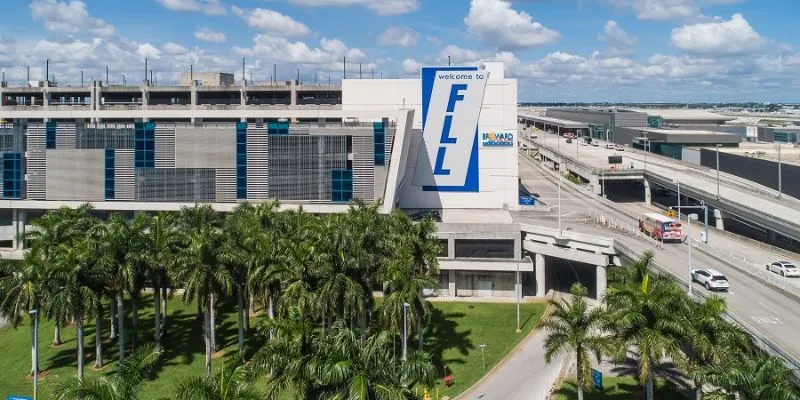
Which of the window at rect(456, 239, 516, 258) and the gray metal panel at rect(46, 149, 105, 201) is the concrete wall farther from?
the gray metal panel at rect(46, 149, 105, 201)

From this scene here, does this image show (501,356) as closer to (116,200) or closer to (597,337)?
(597,337)

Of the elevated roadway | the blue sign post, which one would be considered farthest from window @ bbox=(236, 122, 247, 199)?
the elevated roadway

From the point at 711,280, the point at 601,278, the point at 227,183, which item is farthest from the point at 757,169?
the point at 227,183

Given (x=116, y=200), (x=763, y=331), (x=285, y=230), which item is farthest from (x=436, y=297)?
(x=116, y=200)

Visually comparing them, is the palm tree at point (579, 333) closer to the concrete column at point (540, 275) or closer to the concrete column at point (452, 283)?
the concrete column at point (540, 275)

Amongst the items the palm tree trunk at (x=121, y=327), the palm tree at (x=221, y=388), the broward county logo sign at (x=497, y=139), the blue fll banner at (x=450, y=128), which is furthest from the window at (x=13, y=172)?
the palm tree at (x=221, y=388)

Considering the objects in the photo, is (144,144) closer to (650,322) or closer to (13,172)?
(13,172)
